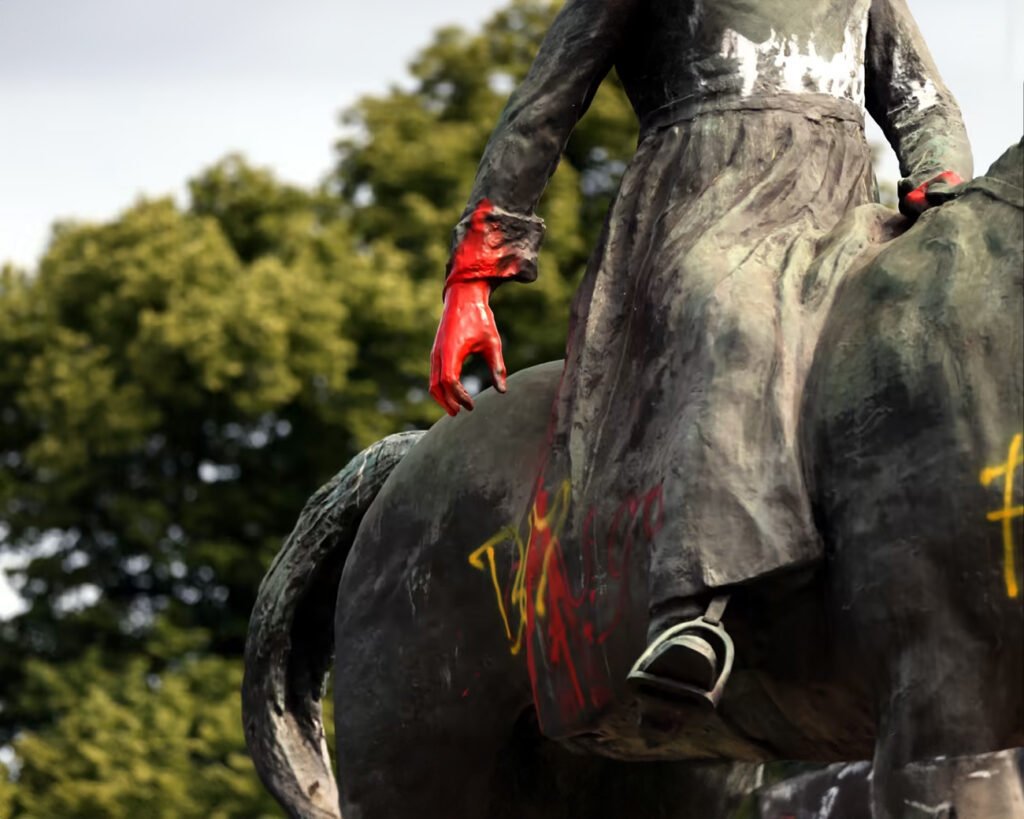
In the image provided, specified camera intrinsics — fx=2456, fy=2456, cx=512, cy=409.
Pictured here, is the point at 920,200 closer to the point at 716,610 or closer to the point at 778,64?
the point at 778,64

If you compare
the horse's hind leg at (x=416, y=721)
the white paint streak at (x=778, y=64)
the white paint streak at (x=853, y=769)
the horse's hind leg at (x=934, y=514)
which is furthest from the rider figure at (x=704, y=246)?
the white paint streak at (x=853, y=769)

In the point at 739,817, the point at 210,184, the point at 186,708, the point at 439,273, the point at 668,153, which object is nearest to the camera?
the point at 668,153

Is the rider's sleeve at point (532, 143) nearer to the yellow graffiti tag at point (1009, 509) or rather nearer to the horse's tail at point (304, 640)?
the horse's tail at point (304, 640)

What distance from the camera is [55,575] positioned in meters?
18.8

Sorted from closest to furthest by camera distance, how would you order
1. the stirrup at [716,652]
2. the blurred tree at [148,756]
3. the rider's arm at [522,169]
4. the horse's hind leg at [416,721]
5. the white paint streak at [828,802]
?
1. the stirrup at [716,652]
2. the rider's arm at [522,169]
3. the horse's hind leg at [416,721]
4. the white paint streak at [828,802]
5. the blurred tree at [148,756]

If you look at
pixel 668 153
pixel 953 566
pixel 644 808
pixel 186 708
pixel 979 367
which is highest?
pixel 668 153

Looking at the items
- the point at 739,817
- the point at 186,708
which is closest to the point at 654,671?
the point at 739,817

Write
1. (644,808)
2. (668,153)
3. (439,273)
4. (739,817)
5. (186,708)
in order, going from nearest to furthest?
(668,153) < (644,808) < (739,817) < (186,708) < (439,273)

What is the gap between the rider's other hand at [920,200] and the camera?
195 inches

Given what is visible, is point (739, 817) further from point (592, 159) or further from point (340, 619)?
point (592, 159)

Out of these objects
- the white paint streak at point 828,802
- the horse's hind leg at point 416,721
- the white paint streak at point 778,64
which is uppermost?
the white paint streak at point 778,64

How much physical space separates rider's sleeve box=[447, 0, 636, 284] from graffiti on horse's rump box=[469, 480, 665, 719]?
0.54 meters

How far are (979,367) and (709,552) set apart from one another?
62 centimetres

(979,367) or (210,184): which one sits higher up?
(210,184)
